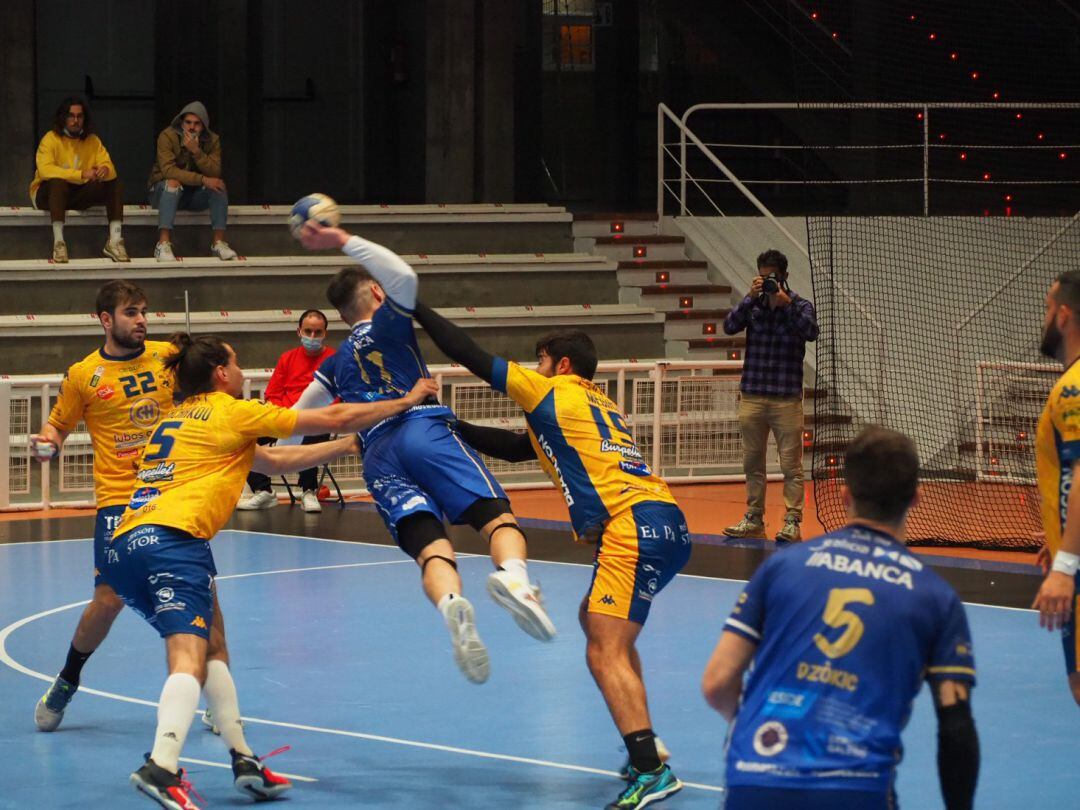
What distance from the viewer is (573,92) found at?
72.7 feet

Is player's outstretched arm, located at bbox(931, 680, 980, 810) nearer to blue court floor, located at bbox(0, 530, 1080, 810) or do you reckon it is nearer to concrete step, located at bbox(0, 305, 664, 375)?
blue court floor, located at bbox(0, 530, 1080, 810)

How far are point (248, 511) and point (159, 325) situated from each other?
2.68m

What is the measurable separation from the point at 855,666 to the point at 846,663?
19mm

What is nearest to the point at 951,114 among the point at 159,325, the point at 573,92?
the point at 573,92

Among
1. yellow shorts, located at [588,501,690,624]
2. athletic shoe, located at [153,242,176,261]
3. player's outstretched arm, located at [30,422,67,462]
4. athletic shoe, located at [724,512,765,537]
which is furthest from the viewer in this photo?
athletic shoe, located at [153,242,176,261]

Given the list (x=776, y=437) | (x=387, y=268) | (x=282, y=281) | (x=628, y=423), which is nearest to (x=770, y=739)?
(x=387, y=268)


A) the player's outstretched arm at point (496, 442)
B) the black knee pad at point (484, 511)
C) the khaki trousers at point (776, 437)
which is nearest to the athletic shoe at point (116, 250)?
the khaki trousers at point (776, 437)

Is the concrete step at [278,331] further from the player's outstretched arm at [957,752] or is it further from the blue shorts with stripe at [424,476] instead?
the player's outstretched arm at [957,752]

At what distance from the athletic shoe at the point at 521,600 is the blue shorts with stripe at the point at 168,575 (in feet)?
3.33

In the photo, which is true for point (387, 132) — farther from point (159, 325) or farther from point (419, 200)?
point (159, 325)

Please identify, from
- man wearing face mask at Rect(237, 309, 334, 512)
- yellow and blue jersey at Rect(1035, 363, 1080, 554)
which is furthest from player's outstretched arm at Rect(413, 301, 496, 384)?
man wearing face mask at Rect(237, 309, 334, 512)

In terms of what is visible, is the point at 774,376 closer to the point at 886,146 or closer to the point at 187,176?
the point at 886,146

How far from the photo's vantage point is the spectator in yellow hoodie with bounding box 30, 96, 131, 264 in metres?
15.9

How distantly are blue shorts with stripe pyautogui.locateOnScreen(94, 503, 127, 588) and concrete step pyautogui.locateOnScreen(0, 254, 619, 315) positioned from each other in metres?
9.48
